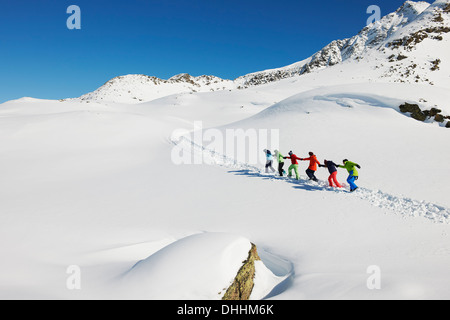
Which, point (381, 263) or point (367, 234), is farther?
point (367, 234)

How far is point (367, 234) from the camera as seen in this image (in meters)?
7.14

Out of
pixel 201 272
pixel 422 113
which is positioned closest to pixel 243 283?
pixel 201 272

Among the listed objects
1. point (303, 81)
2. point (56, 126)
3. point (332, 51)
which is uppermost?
point (332, 51)

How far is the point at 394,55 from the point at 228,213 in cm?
8248

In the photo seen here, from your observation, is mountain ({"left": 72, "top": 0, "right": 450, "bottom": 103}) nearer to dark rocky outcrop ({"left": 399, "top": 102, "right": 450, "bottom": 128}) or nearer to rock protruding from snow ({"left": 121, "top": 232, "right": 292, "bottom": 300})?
dark rocky outcrop ({"left": 399, "top": 102, "right": 450, "bottom": 128})

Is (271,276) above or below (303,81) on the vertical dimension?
below

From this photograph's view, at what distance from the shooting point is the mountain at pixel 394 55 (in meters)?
57.5

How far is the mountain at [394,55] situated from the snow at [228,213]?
4362 cm

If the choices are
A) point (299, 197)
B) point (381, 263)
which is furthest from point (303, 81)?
point (381, 263)

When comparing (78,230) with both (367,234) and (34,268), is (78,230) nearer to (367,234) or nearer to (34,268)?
(34,268)

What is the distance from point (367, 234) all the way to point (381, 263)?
162 centimetres

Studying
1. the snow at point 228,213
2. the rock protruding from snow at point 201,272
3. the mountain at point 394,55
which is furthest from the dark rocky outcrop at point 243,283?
the mountain at point 394,55

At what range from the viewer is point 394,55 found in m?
67.2
